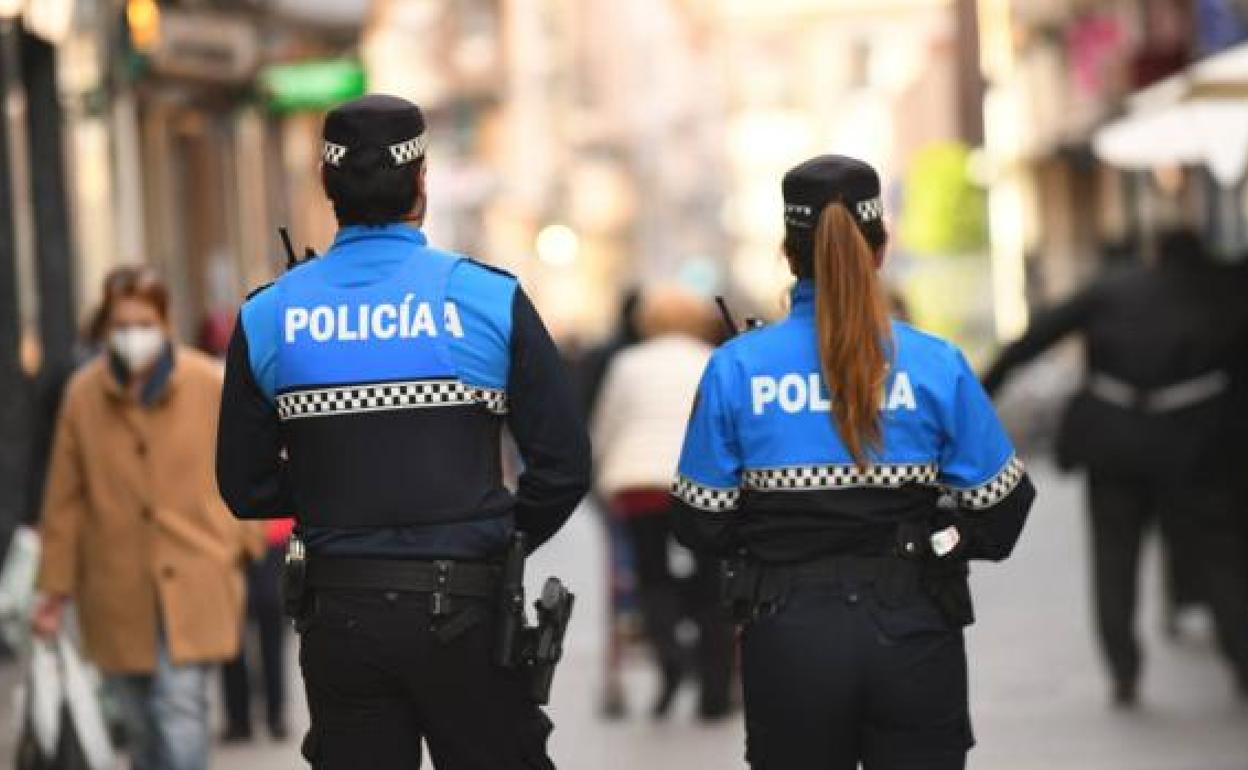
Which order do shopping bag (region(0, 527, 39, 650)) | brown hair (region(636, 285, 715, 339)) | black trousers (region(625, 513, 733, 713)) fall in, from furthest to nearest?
brown hair (region(636, 285, 715, 339)) → black trousers (region(625, 513, 733, 713)) → shopping bag (region(0, 527, 39, 650))

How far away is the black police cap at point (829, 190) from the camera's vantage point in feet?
22.1

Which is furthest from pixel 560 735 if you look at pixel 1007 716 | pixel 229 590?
pixel 229 590

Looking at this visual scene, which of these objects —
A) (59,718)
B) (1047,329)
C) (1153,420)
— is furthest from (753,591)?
Result: (1153,420)

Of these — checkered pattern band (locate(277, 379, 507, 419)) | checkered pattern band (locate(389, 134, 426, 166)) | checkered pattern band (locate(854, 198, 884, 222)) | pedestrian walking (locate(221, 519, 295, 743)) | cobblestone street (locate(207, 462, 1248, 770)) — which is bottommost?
cobblestone street (locate(207, 462, 1248, 770))

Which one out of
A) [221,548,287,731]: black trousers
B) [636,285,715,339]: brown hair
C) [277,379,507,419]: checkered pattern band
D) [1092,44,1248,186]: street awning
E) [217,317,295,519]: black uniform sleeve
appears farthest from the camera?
[636,285,715,339]: brown hair

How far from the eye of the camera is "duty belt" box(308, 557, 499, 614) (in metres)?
6.20

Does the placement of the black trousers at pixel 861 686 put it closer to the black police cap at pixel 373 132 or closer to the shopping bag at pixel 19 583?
the black police cap at pixel 373 132

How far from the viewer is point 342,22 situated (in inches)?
1151

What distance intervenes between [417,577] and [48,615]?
143 inches

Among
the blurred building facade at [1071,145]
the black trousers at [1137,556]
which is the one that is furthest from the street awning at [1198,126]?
the blurred building facade at [1071,145]

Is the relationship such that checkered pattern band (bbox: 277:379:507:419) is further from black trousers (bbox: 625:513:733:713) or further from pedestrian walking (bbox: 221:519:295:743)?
black trousers (bbox: 625:513:733:713)

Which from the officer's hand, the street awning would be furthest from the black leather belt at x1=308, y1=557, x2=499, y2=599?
the street awning

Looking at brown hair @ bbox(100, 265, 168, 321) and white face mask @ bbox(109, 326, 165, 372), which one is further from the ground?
brown hair @ bbox(100, 265, 168, 321)

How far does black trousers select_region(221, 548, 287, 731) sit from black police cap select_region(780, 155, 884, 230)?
6894 millimetres
